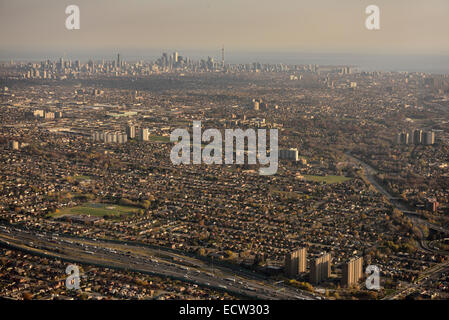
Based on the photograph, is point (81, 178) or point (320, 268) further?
point (81, 178)

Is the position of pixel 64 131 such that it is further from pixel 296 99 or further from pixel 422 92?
pixel 422 92

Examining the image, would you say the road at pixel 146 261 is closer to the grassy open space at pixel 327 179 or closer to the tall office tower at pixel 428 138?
the grassy open space at pixel 327 179

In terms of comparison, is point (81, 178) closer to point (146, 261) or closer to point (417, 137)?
point (146, 261)

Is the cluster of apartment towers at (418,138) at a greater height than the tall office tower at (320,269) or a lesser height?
greater

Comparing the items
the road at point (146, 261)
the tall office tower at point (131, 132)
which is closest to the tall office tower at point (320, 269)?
the road at point (146, 261)

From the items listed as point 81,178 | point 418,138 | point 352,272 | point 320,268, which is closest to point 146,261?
point 320,268
